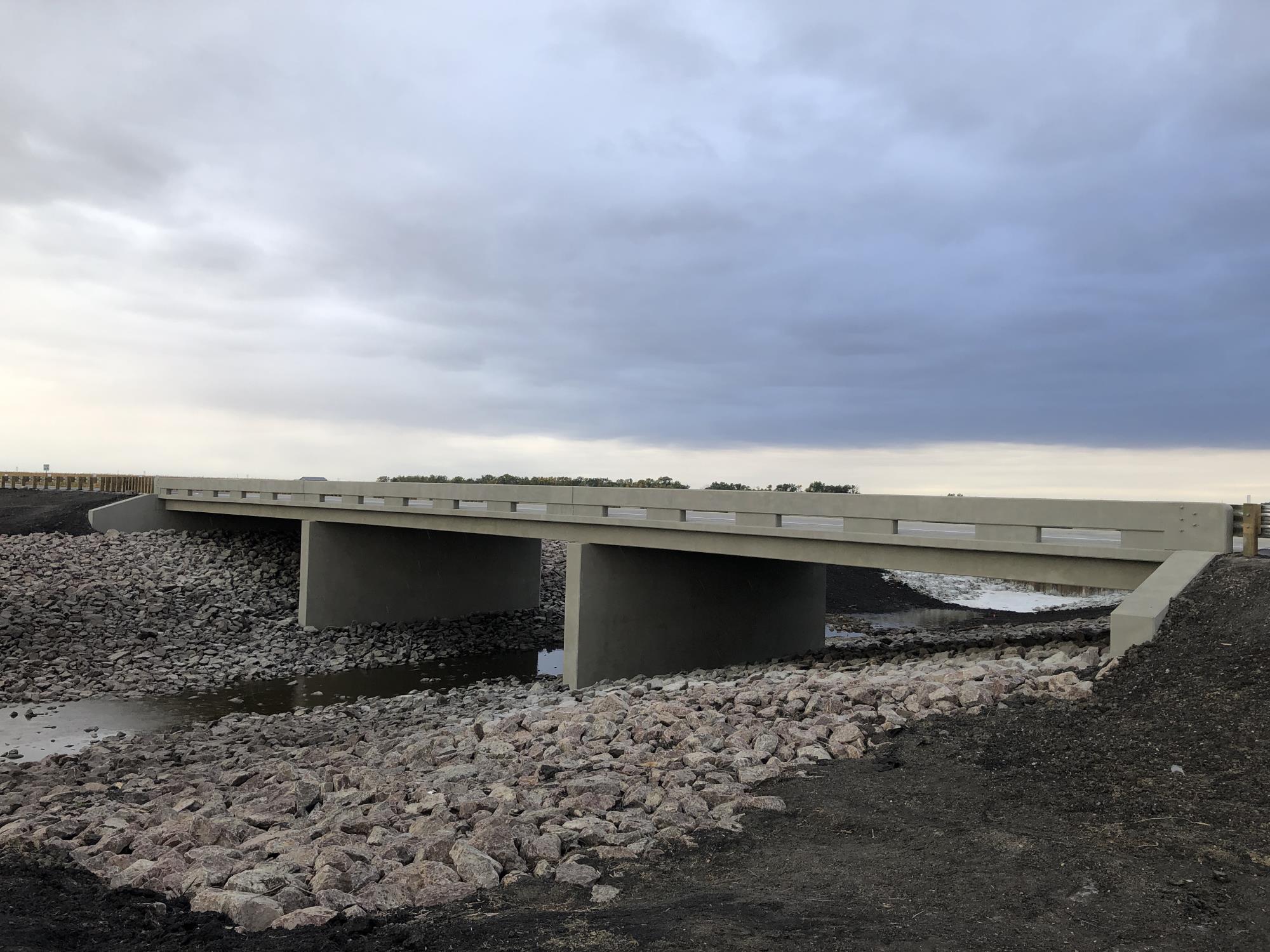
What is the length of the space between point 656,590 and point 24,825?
11680 mm

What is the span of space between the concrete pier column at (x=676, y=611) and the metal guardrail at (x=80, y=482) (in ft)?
69.8

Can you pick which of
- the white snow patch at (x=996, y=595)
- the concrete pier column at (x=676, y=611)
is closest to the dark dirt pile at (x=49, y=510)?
the concrete pier column at (x=676, y=611)

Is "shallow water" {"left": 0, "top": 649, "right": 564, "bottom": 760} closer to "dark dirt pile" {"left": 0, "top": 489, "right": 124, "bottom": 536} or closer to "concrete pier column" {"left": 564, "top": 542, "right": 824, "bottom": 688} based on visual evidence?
"concrete pier column" {"left": 564, "top": 542, "right": 824, "bottom": 688}

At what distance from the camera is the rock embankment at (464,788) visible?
5.91m

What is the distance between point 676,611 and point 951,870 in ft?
41.7

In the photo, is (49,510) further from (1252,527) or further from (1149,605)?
(1252,527)

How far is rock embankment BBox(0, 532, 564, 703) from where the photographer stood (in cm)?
1864

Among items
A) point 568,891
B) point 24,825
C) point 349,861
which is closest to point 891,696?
point 568,891

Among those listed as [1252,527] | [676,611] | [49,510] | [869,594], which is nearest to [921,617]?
[869,594]

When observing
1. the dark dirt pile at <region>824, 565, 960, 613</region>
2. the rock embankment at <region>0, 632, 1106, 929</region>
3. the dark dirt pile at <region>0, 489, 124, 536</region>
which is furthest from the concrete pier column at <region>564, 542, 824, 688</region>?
the dark dirt pile at <region>0, 489, 124, 536</region>

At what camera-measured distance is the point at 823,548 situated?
14516mm

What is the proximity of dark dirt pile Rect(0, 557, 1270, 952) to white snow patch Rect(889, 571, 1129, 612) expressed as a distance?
24.6m

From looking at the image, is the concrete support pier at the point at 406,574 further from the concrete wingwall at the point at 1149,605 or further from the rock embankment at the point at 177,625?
the concrete wingwall at the point at 1149,605

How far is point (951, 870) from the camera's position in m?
5.38
